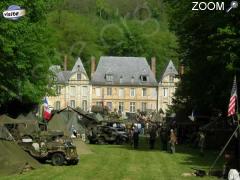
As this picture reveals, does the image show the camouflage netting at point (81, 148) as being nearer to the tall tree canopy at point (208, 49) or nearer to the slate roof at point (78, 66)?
the tall tree canopy at point (208, 49)

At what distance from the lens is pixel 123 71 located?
116812 mm

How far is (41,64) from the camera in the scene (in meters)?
47.9

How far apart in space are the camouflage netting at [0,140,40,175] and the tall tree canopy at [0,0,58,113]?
11.1m

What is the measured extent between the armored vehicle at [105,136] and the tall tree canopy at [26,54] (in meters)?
6.10

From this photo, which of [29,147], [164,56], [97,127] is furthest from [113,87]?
[29,147]

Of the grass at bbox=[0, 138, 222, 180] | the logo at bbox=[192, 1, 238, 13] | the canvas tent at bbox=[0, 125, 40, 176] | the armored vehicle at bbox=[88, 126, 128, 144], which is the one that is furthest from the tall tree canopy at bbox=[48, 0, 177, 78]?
the canvas tent at bbox=[0, 125, 40, 176]

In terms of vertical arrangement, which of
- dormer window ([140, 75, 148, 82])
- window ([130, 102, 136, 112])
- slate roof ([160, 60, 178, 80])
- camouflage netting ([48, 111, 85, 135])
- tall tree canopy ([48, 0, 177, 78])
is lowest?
camouflage netting ([48, 111, 85, 135])

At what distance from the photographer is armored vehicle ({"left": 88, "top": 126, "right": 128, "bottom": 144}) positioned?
2080 inches

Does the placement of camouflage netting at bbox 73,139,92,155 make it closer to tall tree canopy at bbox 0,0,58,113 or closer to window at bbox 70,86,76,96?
tall tree canopy at bbox 0,0,58,113

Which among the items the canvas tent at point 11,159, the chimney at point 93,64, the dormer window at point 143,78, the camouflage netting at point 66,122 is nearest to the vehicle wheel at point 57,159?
the canvas tent at point 11,159

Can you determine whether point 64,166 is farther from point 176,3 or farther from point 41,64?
point 176,3

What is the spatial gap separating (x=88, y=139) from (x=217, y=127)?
12343mm

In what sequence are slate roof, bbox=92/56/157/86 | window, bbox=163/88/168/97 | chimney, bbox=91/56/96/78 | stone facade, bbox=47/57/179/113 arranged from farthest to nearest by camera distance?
window, bbox=163/88/168/97
stone facade, bbox=47/57/179/113
slate roof, bbox=92/56/157/86
chimney, bbox=91/56/96/78

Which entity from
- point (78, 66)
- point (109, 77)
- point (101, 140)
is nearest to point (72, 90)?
point (78, 66)
